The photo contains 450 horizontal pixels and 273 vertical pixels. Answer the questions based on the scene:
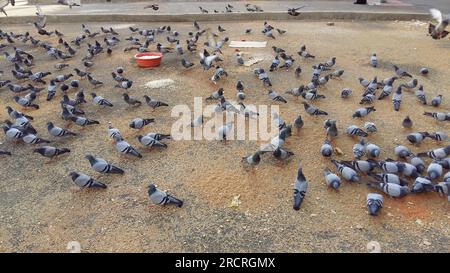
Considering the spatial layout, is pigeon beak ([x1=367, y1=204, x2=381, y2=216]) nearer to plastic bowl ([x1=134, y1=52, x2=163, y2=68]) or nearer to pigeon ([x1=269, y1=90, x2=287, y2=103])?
pigeon ([x1=269, y1=90, x2=287, y2=103])

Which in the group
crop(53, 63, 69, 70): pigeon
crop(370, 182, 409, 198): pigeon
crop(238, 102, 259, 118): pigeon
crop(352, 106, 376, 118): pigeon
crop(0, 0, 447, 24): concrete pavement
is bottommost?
crop(370, 182, 409, 198): pigeon

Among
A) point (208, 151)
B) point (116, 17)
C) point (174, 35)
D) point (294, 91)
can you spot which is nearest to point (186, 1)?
point (116, 17)

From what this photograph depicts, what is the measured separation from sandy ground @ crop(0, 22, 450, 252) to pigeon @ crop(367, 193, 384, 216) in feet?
0.35

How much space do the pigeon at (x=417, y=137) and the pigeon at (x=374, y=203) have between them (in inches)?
73.2

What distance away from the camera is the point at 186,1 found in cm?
2111

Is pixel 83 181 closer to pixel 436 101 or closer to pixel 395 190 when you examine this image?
pixel 395 190

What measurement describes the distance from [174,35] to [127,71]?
3.87m

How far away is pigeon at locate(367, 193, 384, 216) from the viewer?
448 centimetres

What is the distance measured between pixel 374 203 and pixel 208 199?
6.94ft

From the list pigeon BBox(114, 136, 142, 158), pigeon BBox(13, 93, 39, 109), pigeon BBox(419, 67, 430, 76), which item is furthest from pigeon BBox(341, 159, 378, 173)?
pigeon BBox(13, 93, 39, 109)

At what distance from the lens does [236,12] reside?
53.7 feet

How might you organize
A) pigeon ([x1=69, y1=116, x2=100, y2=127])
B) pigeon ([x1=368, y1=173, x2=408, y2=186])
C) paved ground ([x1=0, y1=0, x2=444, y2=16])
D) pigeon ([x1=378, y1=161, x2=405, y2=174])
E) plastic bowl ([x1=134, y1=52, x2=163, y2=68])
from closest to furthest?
1. pigeon ([x1=368, y1=173, x2=408, y2=186])
2. pigeon ([x1=378, y1=161, x2=405, y2=174])
3. pigeon ([x1=69, y1=116, x2=100, y2=127])
4. plastic bowl ([x1=134, y1=52, x2=163, y2=68])
5. paved ground ([x1=0, y1=0, x2=444, y2=16])

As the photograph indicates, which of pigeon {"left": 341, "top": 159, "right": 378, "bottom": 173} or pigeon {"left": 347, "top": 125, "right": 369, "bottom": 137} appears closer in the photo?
pigeon {"left": 341, "top": 159, "right": 378, "bottom": 173}

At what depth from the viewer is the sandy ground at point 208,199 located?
14.0 ft
